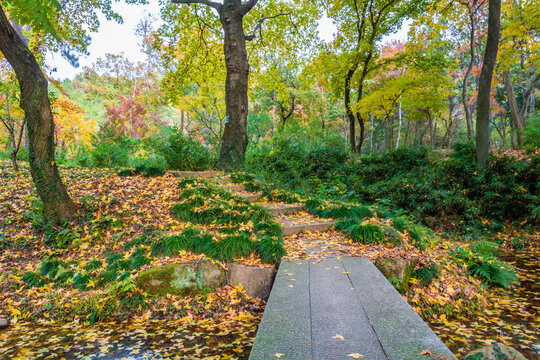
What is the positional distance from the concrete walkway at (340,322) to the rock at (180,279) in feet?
2.43

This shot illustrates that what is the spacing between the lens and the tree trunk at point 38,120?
3604 millimetres

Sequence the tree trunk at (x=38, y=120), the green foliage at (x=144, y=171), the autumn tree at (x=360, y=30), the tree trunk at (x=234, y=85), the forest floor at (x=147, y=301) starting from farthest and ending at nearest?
the autumn tree at (x=360, y=30)
the tree trunk at (x=234, y=85)
the green foliage at (x=144, y=171)
the tree trunk at (x=38, y=120)
the forest floor at (x=147, y=301)

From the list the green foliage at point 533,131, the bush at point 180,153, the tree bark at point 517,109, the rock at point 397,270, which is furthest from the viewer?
the tree bark at point 517,109

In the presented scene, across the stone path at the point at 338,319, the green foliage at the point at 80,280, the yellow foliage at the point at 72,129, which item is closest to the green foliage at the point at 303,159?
the stone path at the point at 338,319

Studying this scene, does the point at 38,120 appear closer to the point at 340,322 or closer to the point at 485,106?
the point at 340,322

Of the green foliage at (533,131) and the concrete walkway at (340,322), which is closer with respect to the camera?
the concrete walkway at (340,322)

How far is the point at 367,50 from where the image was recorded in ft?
35.4

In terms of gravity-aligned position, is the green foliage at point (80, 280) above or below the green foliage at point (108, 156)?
below

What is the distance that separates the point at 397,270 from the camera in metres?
3.14

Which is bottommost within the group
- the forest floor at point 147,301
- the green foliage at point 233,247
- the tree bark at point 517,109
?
the forest floor at point 147,301

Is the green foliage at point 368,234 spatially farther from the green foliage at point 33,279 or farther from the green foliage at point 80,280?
the green foliage at point 33,279

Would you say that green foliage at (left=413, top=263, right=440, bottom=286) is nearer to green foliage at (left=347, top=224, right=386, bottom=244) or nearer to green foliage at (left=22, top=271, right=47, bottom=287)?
green foliage at (left=347, top=224, right=386, bottom=244)

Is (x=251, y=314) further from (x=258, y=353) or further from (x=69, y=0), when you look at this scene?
(x=69, y=0)

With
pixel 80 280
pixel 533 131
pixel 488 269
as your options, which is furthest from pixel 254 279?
pixel 533 131
